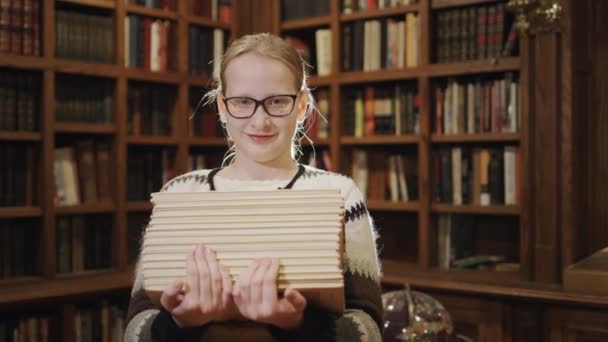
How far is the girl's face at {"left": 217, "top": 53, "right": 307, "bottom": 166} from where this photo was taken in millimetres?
1008

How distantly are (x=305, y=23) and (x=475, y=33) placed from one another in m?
0.86

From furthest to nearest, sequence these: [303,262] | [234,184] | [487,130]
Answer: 1. [487,130]
2. [234,184]
3. [303,262]

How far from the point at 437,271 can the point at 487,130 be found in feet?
2.10

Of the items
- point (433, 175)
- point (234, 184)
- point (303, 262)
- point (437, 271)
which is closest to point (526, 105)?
point (433, 175)

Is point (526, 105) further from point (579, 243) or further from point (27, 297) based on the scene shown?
point (27, 297)

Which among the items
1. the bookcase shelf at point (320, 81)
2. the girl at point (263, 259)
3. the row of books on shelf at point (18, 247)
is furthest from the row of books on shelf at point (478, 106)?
the girl at point (263, 259)

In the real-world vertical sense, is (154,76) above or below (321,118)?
above

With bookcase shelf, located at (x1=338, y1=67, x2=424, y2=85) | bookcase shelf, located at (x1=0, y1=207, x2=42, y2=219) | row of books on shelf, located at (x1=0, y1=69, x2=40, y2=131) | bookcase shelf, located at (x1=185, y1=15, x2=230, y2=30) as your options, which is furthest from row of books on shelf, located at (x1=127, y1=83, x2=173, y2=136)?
bookcase shelf, located at (x1=338, y1=67, x2=424, y2=85)

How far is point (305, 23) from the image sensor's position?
3.36 meters

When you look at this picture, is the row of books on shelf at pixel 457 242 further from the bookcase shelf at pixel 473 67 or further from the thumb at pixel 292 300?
the thumb at pixel 292 300

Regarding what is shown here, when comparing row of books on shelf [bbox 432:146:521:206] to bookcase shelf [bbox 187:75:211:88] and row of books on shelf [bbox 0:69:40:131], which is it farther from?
row of books on shelf [bbox 0:69:40:131]

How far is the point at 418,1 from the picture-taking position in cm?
304

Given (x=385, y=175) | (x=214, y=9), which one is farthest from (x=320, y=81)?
(x=214, y=9)

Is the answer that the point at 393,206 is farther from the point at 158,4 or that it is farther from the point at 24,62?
the point at 24,62
